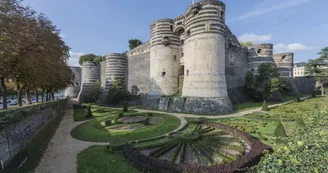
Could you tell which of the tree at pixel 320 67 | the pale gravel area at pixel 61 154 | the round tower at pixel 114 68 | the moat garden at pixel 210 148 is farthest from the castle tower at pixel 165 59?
the tree at pixel 320 67

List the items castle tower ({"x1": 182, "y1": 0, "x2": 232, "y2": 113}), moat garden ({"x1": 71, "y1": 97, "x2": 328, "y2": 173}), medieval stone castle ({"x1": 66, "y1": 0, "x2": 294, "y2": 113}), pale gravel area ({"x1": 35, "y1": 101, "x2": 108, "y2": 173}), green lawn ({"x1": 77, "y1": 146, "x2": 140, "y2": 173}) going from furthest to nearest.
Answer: medieval stone castle ({"x1": 66, "y1": 0, "x2": 294, "y2": 113}) → castle tower ({"x1": 182, "y1": 0, "x2": 232, "y2": 113}) → pale gravel area ({"x1": 35, "y1": 101, "x2": 108, "y2": 173}) → green lawn ({"x1": 77, "y1": 146, "x2": 140, "y2": 173}) → moat garden ({"x1": 71, "y1": 97, "x2": 328, "y2": 173})

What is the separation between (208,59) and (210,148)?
15552 millimetres

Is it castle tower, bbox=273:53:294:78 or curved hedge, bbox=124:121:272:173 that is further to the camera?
castle tower, bbox=273:53:294:78

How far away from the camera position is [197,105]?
23.3 m

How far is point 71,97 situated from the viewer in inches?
2393

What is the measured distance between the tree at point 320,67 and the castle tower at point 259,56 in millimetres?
11152

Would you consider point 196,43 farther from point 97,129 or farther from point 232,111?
point 97,129

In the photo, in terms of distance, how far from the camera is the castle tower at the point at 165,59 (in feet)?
96.0

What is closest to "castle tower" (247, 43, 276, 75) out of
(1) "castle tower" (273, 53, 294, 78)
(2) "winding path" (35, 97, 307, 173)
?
(1) "castle tower" (273, 53, 294, 78)

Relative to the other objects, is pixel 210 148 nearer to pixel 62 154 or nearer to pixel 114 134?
pixel 114 134

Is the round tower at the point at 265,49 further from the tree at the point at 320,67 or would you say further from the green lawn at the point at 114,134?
the green lawn at the point at 114,134

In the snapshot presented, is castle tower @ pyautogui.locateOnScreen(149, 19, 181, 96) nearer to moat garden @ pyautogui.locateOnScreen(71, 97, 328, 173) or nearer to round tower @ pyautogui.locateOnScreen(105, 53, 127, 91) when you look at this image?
moat garden @ pyautogui.locateOnScreen(71, 97, 328, 173)

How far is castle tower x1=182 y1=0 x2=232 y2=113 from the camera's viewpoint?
22.9 m

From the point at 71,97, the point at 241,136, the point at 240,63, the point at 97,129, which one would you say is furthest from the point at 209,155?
the point at 71,97
